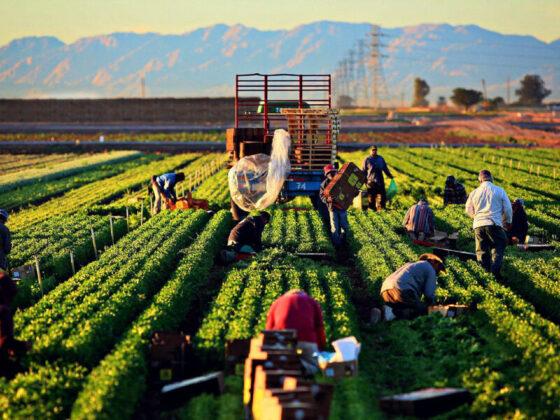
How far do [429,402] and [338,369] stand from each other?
1538 mm

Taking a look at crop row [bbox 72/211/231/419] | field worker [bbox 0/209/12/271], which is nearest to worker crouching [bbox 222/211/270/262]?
crop row [bbox 72/211/231/419]

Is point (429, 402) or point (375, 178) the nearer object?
point (429, 402)

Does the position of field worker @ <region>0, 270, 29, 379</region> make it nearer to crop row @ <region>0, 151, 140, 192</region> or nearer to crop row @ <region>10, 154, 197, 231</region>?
crop row @ <region>10, 154, 197, 231</region>

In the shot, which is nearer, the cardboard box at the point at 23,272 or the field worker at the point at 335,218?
the cardboard box at the point at 23,272

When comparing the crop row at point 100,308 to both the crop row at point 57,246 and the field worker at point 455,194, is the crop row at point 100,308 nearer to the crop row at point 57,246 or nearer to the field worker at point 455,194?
the crop row at point 57,246

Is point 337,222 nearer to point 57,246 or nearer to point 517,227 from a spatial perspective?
point 517,227

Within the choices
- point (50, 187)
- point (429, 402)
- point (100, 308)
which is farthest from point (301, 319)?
point (50, 187)

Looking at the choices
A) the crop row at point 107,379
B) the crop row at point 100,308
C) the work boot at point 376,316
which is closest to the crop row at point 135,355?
Answer: the crop row at point 107,379

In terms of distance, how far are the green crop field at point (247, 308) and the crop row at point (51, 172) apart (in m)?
12.0

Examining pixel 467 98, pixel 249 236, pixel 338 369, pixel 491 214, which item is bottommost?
pixel 338 369

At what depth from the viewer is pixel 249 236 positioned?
20344mm

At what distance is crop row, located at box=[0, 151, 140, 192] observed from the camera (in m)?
40.6

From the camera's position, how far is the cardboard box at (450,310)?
14249 millimetres

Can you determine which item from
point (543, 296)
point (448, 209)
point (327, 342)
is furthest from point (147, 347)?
point (448, 209)
